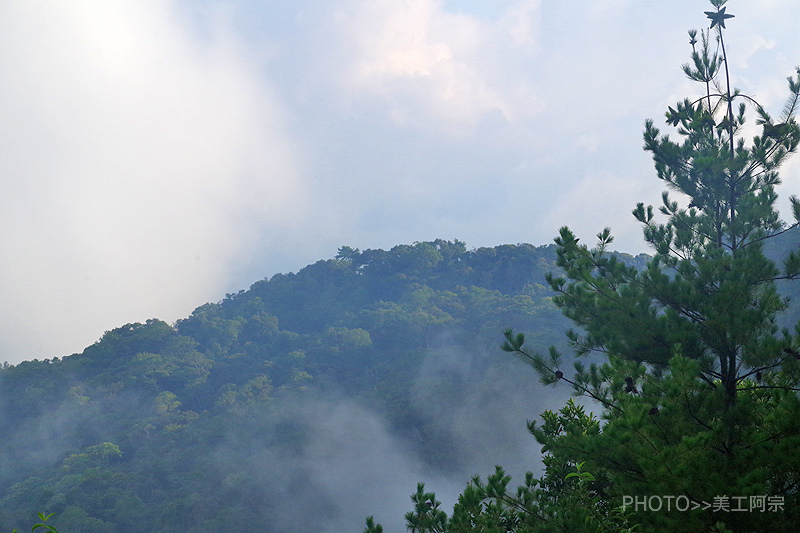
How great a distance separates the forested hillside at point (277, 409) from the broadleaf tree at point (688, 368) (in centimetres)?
2302

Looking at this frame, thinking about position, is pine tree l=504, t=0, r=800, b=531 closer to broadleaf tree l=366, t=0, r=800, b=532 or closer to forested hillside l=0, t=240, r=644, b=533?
broadleaf tree l=366, t=0, r=800, b=532

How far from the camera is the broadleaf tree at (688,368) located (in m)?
4.12

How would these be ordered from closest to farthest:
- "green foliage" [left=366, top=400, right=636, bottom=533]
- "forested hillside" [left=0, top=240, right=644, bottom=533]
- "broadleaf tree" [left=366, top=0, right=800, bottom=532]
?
"broadleaf tree" [left=366, top=0, right=800, bottom=532] → "green foliage" [left=366, top=400, right=636, bottom=533] → "forested hillside" [left=0, top=240, right=644, bottom=533]

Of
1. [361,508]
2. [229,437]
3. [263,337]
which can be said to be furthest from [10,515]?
[263,337]

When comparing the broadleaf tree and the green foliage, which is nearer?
the broadleaf tree

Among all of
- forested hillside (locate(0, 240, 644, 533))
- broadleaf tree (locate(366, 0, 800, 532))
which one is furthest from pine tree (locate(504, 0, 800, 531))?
forested hillside (locate(0, 240, 644, 533))

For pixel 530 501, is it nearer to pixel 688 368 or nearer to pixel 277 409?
pixel 688 368

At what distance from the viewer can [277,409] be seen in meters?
36.6

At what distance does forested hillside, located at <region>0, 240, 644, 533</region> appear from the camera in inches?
1111

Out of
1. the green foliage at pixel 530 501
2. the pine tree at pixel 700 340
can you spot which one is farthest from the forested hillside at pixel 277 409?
the pine tree at pixel 700 340

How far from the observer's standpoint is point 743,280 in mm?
5969

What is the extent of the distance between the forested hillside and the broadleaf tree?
23.0 meters

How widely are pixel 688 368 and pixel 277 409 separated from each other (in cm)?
3435

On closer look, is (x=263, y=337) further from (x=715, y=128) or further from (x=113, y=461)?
(x=715, y=128)
